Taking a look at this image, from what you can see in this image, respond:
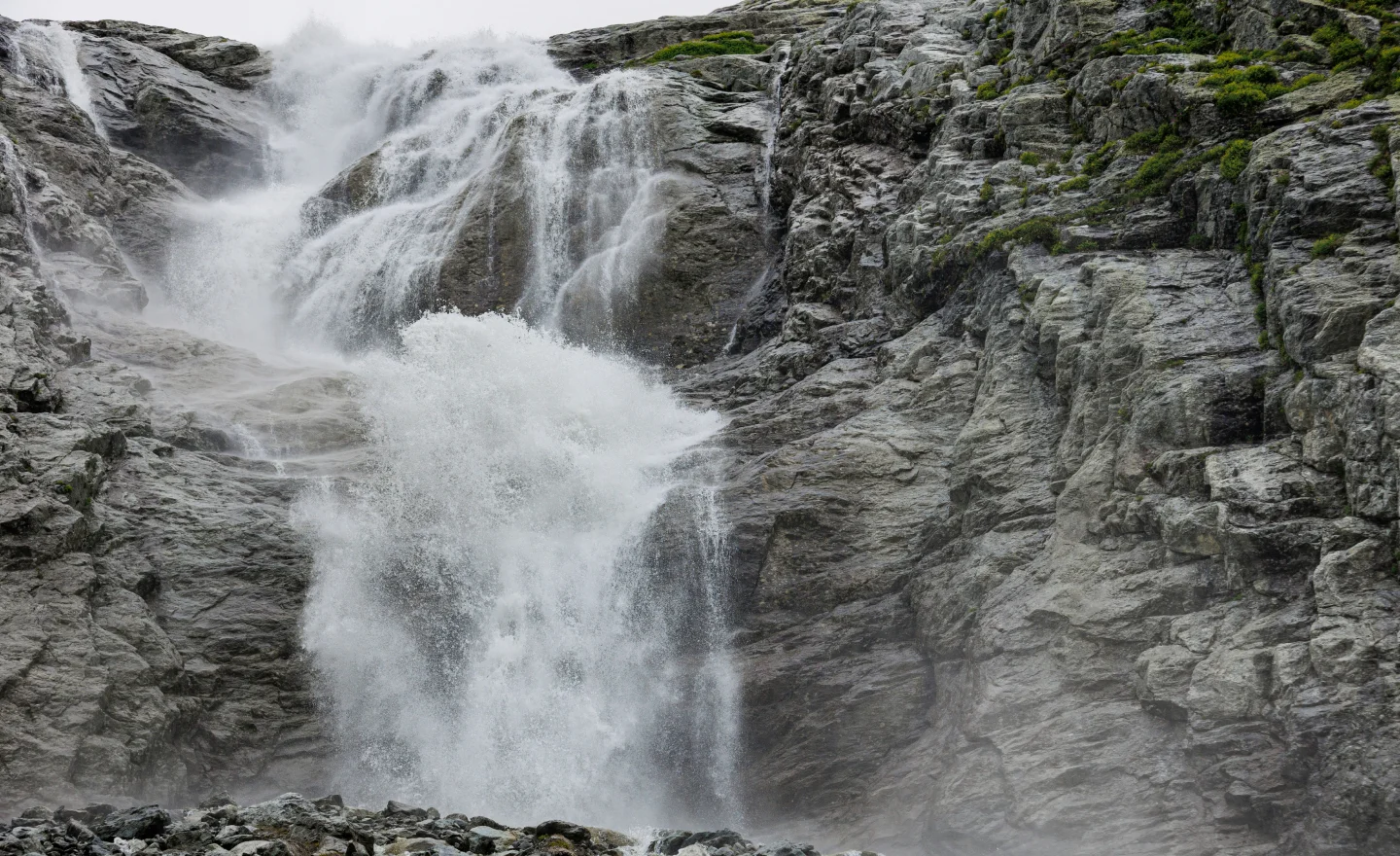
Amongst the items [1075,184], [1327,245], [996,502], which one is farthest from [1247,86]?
[996,502]

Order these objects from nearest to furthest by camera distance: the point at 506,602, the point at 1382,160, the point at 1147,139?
the point at 1382,160 < the point at 506,602 < the point at 1147,139

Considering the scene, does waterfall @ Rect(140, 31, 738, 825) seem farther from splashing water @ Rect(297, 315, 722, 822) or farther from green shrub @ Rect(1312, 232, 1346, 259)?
green shrub @ Rect(1312, 232, 1346, 259)

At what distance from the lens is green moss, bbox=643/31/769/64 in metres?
44.2

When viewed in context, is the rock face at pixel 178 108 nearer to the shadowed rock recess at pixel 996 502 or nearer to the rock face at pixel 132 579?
the shadowed rock recess at pixel 996 502

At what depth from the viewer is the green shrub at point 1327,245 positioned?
15438 millimetres

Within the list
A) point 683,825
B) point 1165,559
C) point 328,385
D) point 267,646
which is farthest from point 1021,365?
point 328,385

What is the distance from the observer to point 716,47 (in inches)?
1754

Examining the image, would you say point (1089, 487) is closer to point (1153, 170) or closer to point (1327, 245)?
point (1327, 245)

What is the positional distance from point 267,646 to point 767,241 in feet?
62.1

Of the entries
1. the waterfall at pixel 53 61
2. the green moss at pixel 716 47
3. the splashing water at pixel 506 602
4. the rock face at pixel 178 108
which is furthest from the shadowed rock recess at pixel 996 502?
the green moss at pixel 716 47

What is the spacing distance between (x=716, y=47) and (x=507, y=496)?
28335 millimetres

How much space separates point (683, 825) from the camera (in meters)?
17.9

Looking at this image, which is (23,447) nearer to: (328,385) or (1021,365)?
(328,385)

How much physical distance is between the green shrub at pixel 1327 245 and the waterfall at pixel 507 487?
1125 cm
